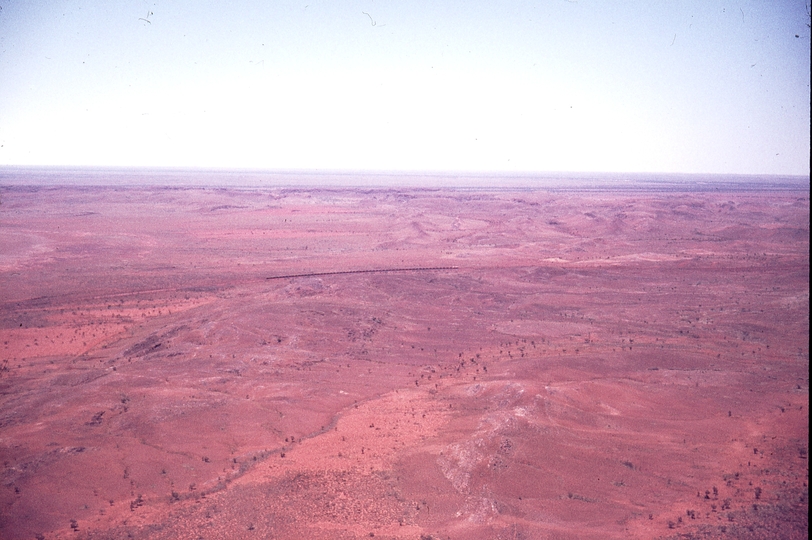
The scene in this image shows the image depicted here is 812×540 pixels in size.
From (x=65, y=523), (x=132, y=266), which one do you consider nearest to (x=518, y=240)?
(x=132, y=266)

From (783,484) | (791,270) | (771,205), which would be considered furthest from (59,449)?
(771,205)

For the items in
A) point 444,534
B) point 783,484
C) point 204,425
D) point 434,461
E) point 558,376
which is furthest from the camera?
point 558,376

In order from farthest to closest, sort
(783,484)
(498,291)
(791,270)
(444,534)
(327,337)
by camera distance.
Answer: (791,270) < (498,291) < (327,337) < (783,484) < (444,534)

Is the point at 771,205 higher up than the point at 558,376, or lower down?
higher up

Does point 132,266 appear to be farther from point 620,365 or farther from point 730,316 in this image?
point 730,316

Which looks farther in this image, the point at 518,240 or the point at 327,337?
the point at 518,240

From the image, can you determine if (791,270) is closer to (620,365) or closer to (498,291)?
(498,291)
